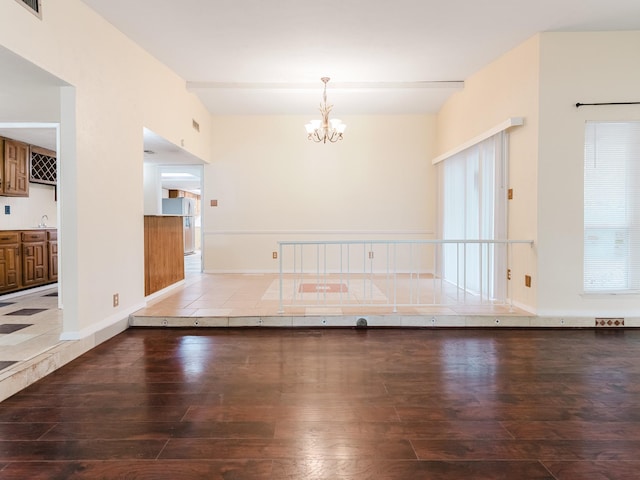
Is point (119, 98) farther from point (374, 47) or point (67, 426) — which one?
point (67, 426)

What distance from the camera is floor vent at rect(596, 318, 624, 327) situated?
156 inches

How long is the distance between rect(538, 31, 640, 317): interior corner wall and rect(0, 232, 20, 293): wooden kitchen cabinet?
6.40 metres

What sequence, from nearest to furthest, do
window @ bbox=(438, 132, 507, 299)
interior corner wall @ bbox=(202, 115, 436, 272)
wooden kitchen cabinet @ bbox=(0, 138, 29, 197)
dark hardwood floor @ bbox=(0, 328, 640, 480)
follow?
dark hardwood floor @ bbox=(0, 328, 640, 480)
window @ bbox=(438, 132, 507, 299)
wooden kitchen cabinet @ bbox=(0, 138, 29, 197)
interior corner wall @ bbox=(202, 115, 436, 272)

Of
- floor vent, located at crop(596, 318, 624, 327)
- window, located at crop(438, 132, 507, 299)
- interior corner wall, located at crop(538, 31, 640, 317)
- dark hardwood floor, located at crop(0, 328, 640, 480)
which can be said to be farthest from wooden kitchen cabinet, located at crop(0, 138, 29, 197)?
floor vent, located at crop(596, 318, 624, 327)

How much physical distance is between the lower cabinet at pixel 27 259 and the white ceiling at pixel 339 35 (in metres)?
3.07

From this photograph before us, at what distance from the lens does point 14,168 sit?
5293mm

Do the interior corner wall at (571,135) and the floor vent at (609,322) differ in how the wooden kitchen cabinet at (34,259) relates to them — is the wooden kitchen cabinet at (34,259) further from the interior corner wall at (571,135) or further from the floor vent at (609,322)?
the floor vent at (609,322)

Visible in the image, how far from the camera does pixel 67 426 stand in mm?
2049

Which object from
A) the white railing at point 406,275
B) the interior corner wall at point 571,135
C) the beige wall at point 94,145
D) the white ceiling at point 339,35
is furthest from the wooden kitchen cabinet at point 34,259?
the interior corner wall at point 571,135

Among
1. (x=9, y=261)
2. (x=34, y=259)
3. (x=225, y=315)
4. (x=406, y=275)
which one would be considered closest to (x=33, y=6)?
(x=225, y=315)

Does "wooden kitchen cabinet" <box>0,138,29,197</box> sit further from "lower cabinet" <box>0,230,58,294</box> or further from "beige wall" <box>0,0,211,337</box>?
"beige wall" <box>0,0,211,337</box>

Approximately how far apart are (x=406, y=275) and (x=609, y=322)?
3388 mm

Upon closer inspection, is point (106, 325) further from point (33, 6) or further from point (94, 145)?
point (33, 6)

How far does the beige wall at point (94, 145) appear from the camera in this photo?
2922 mm
